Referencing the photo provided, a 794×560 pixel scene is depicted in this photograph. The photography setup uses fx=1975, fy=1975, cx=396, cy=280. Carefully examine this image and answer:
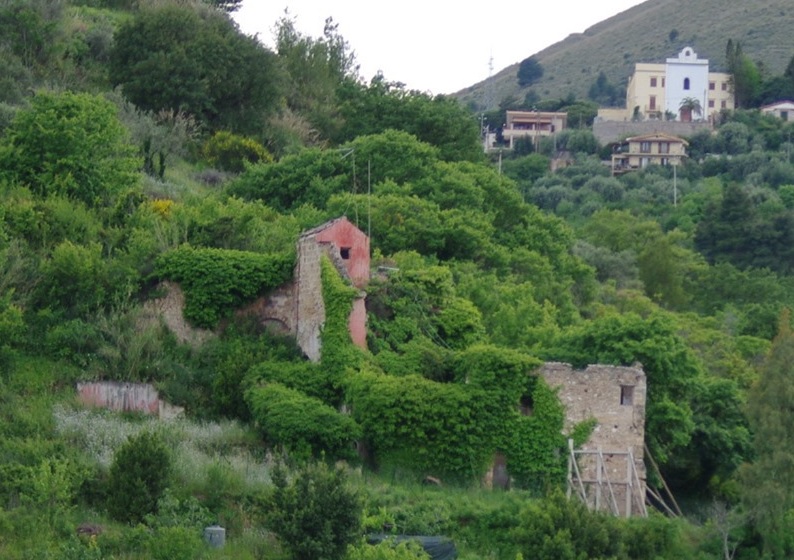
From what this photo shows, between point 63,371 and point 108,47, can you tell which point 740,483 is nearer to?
point 63,371

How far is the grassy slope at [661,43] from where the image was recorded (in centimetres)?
16900

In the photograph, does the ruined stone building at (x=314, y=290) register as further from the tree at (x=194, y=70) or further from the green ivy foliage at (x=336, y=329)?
the tree at (x=194, y=70)

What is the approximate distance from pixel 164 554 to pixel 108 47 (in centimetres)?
3068

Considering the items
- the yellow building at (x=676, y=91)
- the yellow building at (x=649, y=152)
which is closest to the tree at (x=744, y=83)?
the yellow building at (x=676, y=91)

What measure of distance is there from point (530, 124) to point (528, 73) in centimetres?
5873

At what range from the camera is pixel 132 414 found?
111ft

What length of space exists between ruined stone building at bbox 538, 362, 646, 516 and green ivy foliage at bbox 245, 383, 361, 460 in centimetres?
356

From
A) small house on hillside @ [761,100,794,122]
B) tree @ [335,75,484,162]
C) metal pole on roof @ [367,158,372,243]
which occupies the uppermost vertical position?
small house on hillside @ [761,100,794,122]

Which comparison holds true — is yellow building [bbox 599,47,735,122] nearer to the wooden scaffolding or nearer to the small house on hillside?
the small house on hillside

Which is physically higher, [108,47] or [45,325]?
[108,47]

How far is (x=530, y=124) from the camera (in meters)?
124

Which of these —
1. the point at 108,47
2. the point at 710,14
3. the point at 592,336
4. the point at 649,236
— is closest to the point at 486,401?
→ the point at 592,336

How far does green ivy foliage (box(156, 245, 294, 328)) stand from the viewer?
36.0 metres

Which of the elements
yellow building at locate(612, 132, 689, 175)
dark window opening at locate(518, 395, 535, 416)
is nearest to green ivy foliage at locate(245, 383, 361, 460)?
dark window opening at locate(518, 395, 535, 416)
